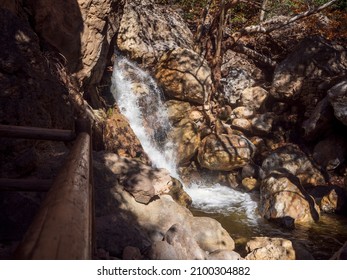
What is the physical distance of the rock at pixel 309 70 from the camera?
40.1 feet

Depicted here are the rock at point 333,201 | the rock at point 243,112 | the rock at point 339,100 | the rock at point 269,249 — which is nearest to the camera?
the rock at point 269,249

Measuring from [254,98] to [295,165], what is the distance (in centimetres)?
427

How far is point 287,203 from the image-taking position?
7.52m

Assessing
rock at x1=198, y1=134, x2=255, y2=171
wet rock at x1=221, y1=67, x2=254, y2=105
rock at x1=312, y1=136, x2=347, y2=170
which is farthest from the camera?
wet rock at x1=221, y1=67, x2=254, y2=105

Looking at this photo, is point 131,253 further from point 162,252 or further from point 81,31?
point 81,31

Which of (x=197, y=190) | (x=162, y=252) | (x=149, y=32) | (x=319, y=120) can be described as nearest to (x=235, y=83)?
(x=319, y=120)

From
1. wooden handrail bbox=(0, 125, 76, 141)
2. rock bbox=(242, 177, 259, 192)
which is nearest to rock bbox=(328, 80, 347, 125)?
rock bbox=(242, 177, 259, 192)

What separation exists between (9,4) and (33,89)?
1.88 m

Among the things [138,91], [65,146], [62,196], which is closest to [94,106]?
[138,91]

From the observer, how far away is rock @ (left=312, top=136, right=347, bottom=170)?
10516 mm

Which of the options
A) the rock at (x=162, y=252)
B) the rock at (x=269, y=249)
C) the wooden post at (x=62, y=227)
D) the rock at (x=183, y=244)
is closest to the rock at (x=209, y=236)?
the rock at (x=269, y=249)

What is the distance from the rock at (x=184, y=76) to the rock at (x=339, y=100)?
15.8 ft

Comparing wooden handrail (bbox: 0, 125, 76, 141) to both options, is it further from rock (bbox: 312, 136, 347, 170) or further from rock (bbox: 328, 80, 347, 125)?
rock (bbox: 312, 136, 347, 170)

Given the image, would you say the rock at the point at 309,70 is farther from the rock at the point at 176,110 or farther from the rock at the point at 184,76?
the rock at the point at 176,110
